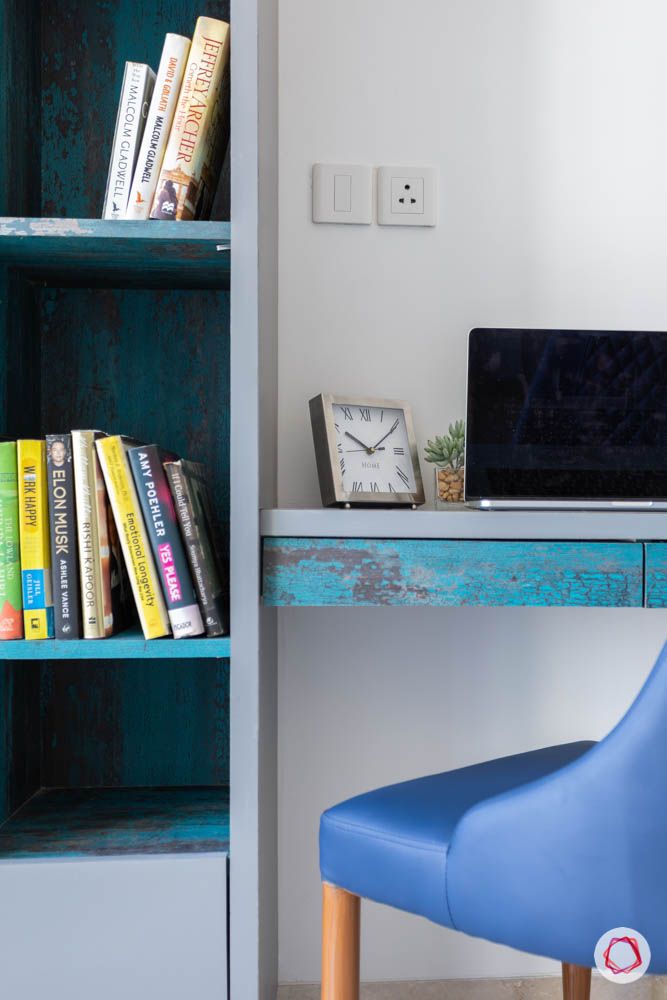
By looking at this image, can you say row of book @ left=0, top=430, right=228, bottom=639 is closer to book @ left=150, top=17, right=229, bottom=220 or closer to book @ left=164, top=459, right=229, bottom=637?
book @ left=164, top=459, right=229, bottom=637

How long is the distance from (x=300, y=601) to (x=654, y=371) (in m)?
0.62

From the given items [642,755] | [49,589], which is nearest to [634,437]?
[642,755]

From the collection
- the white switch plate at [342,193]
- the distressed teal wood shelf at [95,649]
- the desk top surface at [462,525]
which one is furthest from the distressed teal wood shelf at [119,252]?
the distressed teal wood shelf at [95,649]

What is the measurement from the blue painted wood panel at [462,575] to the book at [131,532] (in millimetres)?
151

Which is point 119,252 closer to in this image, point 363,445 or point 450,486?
point 363,445

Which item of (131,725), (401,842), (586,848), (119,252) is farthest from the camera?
(131,725)

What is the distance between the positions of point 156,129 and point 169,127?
2 cm

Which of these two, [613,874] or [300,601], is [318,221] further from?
[613,874]

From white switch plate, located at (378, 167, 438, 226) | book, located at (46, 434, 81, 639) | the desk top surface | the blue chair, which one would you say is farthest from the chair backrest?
white switch plate, located at (378, 167, 438, 226)

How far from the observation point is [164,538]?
1.04 meters

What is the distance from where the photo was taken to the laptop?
119 centimetres

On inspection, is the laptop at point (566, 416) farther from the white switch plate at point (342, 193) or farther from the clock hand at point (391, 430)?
the white switch plate at point (342, 193)

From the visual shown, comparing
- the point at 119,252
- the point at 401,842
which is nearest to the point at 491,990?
the point at 401,842

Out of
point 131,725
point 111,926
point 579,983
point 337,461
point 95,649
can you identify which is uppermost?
point 337,461
